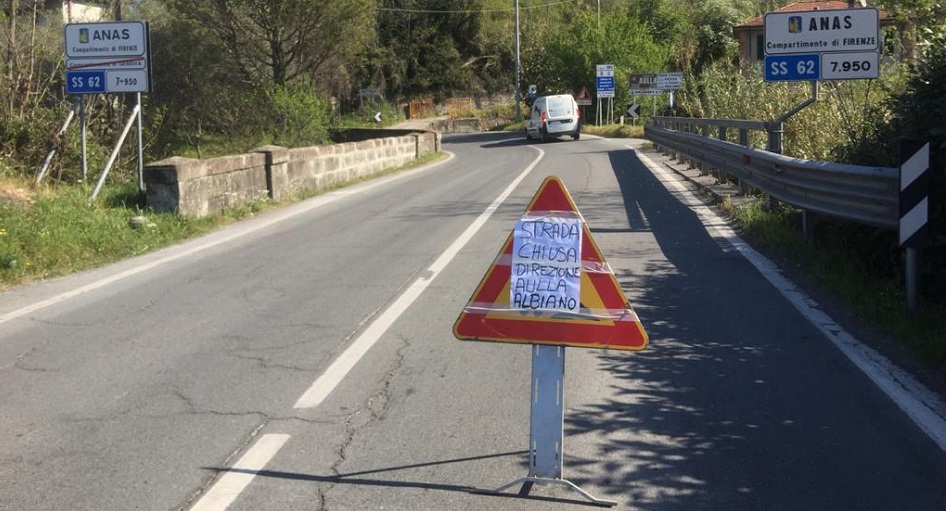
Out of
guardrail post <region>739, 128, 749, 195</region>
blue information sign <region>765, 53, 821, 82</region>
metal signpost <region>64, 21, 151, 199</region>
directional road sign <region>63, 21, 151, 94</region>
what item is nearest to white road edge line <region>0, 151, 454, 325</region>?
metal signpost <region>64, 21, 151, 199</region>

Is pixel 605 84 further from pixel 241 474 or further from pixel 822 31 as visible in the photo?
pixel 241 474

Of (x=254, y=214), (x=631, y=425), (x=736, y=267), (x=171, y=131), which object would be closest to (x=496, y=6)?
(x=171, y=131)

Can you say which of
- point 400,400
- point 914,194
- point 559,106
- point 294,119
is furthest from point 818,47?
point 559,106

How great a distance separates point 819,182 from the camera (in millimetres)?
9570

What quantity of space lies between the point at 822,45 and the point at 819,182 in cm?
439

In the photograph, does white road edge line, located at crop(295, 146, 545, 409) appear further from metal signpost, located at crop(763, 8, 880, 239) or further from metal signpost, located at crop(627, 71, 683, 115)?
metal signpost, located at crop(627, 71, 683, 115)

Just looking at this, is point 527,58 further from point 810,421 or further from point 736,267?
point 810,421

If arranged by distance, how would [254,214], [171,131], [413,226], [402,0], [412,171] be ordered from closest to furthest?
[413,226] → [254,214] → [412,171] → [171,131] → [402,0]

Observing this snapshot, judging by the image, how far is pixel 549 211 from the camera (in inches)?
189

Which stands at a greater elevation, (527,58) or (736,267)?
(527,58)

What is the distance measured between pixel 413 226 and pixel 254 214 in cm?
325

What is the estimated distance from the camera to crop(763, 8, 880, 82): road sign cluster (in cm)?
1291

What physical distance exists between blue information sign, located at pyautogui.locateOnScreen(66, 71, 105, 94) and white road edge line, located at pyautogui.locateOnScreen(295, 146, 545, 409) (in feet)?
20.8

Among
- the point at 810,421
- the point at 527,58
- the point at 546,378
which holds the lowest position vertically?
the point at 810,421
